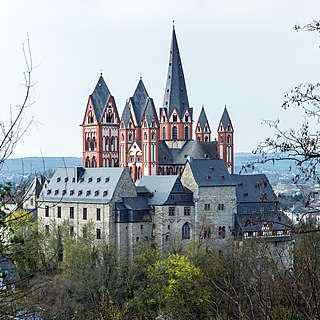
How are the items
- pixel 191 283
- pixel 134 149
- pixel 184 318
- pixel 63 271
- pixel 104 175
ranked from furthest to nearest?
pixel 134 149 < pixel 104 175 < pixel 63 271 < pixel 191 283 < pixel 184 318

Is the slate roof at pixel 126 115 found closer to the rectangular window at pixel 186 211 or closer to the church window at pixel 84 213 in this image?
the church window at pixel 84 213

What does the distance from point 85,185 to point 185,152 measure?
16895 mm

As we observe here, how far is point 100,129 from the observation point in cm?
7050

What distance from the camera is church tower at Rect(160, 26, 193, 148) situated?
2904 inches

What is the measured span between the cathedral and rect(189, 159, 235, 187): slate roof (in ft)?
42.3

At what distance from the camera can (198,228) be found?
5188 cm

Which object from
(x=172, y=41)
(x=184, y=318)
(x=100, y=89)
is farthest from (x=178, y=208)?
(x=172, y=41)

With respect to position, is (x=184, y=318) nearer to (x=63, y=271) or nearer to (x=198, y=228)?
(x=63, y=271)

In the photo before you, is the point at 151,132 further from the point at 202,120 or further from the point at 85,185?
the point at 85,185

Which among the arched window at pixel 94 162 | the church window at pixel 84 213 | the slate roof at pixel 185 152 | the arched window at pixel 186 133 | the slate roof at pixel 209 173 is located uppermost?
the arched window at pixel 186 133

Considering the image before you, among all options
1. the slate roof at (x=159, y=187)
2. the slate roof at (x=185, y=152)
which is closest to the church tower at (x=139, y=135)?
the slate roof at (x=185, y=152)

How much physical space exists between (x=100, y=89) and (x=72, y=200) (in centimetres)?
1983

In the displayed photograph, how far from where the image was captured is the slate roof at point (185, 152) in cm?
6775

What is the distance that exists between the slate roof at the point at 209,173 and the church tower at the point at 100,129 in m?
18.4
